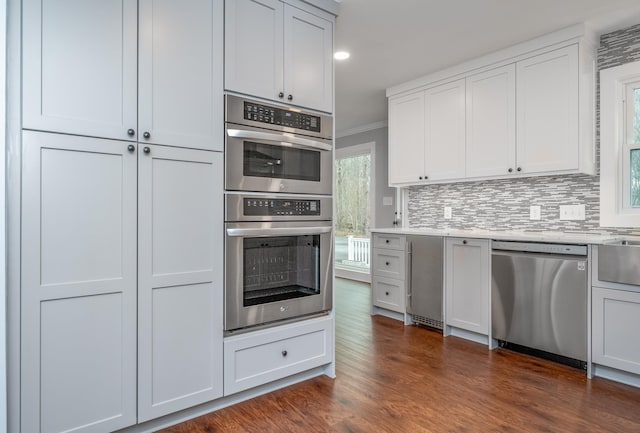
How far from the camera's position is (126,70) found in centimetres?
175

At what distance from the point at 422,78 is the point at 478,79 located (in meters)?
0.59

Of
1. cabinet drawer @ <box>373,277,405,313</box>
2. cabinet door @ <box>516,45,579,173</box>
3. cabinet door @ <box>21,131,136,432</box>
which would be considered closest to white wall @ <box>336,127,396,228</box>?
cabinet drawer @ <box>373,277,405,313</box>

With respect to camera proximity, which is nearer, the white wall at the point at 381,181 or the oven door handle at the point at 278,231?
the oven door handle at the point at 278,231

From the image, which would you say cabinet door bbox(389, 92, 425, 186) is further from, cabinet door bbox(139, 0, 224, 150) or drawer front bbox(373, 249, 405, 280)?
cabinet door bbox(139, 0, 224, 150)

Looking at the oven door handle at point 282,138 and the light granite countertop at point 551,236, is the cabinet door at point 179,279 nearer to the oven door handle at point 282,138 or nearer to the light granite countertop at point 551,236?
the oven door handle at point 282,138

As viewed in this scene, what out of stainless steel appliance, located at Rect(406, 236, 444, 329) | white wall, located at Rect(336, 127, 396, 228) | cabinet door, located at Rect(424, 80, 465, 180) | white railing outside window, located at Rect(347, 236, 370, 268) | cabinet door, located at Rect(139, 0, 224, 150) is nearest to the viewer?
cabinet door, located at Rect(139, 0, 224, 150)

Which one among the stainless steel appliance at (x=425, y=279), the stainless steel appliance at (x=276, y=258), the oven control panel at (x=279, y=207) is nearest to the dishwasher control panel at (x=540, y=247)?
the stainless steel appliance at (x=425, y=279)

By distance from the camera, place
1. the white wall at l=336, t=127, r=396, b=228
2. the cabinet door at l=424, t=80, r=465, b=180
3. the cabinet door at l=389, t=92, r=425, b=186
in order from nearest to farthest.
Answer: the cabinet door at l=424, t=80, r=465, b=180, the cabinet door at l=389, t=92, r=425, b=186, the white wall at l=336, t=127, r=396, b=228

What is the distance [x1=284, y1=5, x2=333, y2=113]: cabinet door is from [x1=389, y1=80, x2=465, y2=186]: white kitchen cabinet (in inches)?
62.6

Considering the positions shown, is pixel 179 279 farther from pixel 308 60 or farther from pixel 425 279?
pixel 425 279

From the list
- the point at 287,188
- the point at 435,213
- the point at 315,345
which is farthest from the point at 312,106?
the point at 435,213

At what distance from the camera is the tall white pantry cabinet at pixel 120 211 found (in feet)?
5.15

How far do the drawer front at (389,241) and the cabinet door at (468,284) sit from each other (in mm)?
520

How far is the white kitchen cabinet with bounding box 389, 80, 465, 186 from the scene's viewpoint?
3594 mm
